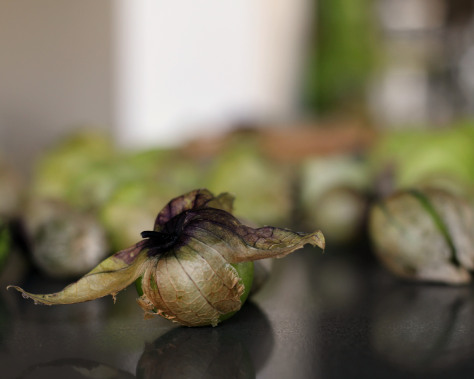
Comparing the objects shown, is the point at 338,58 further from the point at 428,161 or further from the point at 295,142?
the point at 428,161

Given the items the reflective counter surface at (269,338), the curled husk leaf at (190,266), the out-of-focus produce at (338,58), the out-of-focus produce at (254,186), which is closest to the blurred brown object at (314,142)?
the out-of-focus produce at (254,186)

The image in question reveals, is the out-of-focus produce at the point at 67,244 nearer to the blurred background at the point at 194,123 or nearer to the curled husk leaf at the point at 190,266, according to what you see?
the blurred background at the point at 194,123

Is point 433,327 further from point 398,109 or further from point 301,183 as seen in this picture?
point 398,109

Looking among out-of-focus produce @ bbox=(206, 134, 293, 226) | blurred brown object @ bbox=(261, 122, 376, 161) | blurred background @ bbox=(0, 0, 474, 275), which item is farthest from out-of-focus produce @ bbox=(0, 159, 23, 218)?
blurred brown object @ bbox=(261, 122, 376, 161)

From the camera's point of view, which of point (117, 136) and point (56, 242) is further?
point (117, 136)

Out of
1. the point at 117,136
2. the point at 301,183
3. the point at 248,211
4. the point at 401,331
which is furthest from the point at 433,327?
the point at 117,136

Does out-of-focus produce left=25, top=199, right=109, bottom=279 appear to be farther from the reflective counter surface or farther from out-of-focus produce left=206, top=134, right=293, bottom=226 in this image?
out-of-focus produce left=206, top=134, right=293, bottom=226

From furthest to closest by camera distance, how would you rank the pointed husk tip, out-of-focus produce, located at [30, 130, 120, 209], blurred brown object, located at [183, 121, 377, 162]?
blurred brown object, located at [183, 121, 377, 162]
out-of-focus produce, located at [30, 130, 120, 209]
the pointed husk tip
